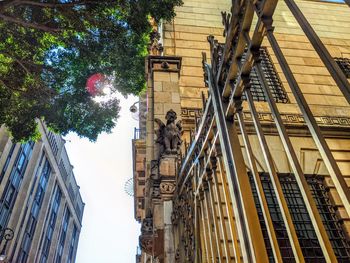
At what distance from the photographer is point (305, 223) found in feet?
23.8

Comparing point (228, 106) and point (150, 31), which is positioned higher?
point (150, 31)

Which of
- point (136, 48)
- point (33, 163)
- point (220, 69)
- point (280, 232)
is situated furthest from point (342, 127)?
point (33, 163)

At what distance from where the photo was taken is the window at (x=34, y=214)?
91.9 feet

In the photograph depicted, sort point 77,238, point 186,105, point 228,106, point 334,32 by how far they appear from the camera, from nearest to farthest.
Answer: point 228,106, point 186,105, point 334,32, point 77,238

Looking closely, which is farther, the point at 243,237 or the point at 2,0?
the point at 2,0

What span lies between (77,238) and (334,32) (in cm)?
4899

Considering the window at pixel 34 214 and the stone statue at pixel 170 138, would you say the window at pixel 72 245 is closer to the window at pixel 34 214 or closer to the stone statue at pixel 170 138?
the window at pixel 34 214

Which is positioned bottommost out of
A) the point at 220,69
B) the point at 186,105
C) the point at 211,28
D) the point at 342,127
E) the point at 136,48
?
the point at 220,69

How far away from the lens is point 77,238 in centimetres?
5066

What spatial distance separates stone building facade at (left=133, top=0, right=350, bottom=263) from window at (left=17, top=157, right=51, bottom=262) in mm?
21065

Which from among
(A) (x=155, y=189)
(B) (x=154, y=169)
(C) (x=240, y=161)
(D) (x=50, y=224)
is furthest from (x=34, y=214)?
(C) (x=240, y=161)

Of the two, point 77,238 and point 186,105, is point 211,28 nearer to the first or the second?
point 186,105

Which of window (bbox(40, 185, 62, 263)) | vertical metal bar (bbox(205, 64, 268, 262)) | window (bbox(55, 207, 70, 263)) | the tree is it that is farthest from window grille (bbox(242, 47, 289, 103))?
window (bbox(55, 207, 70, 263))

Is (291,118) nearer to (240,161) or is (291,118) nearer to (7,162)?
(240,161)
